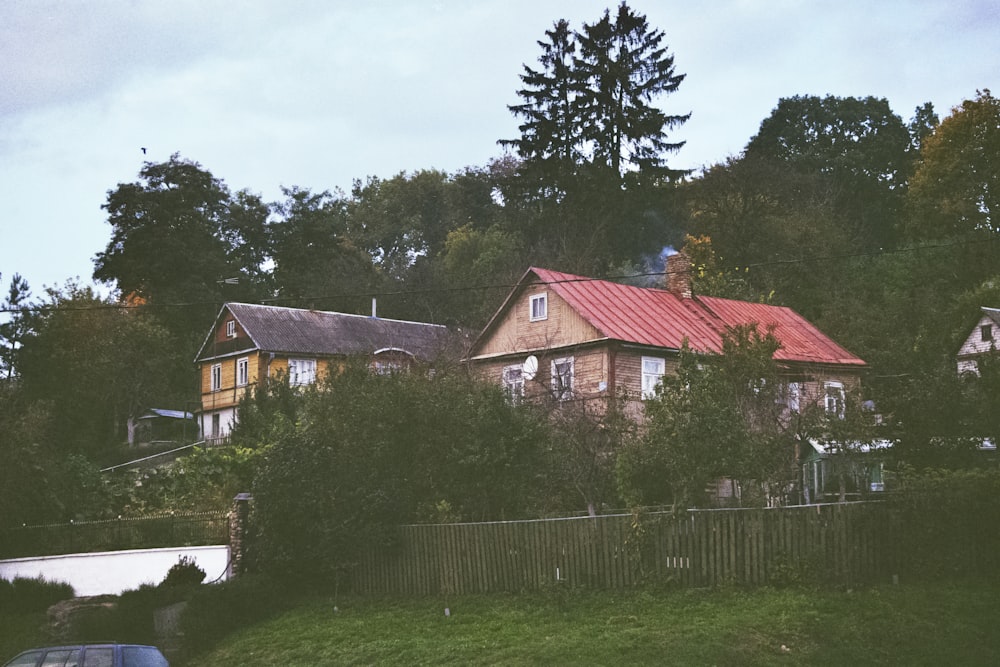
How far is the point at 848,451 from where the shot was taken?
27.3m

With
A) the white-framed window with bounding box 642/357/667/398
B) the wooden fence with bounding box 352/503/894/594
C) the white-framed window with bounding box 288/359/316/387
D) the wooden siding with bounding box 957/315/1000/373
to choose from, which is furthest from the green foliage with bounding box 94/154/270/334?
the wooden fence with bounding box 352/503/894/594

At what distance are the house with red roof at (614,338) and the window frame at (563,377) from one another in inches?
1.8

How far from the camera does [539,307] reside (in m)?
41.9

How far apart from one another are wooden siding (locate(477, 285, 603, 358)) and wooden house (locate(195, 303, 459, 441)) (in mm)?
16658

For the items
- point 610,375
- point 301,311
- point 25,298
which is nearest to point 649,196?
point 301,311

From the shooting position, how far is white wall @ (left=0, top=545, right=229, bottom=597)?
97.1 ft

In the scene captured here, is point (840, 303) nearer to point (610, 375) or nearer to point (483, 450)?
point (610, 375)

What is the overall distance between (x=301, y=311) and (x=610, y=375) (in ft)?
94.1

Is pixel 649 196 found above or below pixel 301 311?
above

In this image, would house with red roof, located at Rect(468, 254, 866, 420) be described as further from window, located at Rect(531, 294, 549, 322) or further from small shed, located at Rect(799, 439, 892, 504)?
small shed, located at Rect(799, 439, 892, 504)

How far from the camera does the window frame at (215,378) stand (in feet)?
211

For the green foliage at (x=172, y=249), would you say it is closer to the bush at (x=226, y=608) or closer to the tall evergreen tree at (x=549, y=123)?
the tall evergreen tree at (x=549, y=123)

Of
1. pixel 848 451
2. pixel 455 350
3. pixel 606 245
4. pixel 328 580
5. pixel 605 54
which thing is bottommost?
pixel 328 580

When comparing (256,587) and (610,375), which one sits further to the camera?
(610,375)
